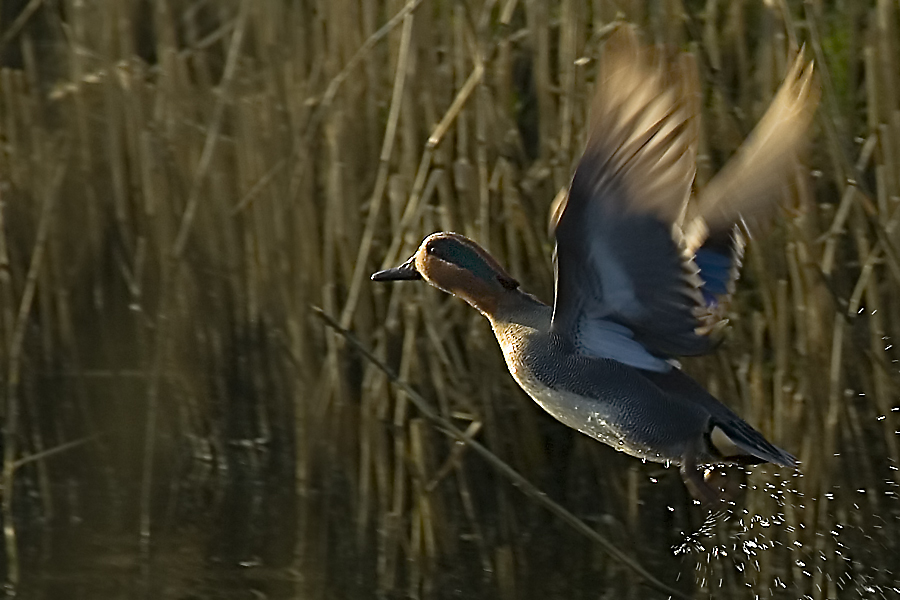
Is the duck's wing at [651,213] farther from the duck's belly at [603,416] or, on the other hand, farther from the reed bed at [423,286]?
the reed bed at [423,286]

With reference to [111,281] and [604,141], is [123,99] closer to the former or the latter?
[111,281]

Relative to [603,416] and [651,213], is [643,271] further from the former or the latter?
[603,416]

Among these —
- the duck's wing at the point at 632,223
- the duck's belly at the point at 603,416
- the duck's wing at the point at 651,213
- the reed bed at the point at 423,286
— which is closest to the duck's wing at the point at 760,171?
the duck's wing at the point at 651,213

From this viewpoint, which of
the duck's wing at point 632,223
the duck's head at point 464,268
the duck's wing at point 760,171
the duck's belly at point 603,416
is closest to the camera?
the duck's wing at point 632,223

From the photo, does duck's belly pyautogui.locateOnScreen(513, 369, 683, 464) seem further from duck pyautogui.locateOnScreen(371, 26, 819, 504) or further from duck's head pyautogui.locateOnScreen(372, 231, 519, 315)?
duck's head pyautogui.locateOnScreen(372, 231, 519, 315)

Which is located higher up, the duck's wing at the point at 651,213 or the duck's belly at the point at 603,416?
the duck's wing at the point at 651,213

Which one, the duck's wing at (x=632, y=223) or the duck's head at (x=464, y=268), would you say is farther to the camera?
the duck's head at (x=464, y=268)

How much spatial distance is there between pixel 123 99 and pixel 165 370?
79 centimetres

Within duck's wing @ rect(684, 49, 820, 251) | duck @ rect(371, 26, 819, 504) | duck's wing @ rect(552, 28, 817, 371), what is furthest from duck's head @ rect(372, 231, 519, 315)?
duck's wing @ rect(684, 49, 820, 251)

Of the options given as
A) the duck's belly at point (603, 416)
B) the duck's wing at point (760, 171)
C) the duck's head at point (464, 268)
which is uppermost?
the duck's wing at point (760, 171)

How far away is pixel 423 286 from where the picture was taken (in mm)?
3338

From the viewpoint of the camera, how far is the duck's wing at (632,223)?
2.04m

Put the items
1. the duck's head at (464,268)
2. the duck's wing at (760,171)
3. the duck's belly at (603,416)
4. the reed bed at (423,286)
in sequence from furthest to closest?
the reed bed at (423,286) < the duck's head at (464,268) < the duck's belly at (603,416) < the duck's wing at (760,171)

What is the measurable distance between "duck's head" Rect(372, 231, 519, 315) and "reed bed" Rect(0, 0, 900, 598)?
0.41 m
